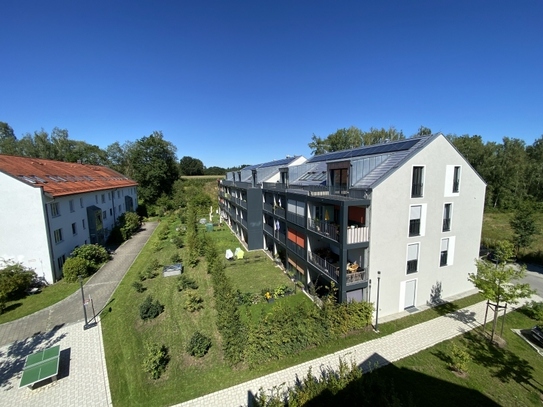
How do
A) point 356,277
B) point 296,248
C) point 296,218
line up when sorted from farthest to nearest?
point 296,248
point 296,218
point 356,277

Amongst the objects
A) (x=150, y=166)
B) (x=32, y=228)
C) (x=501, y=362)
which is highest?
(x=150, y=166)

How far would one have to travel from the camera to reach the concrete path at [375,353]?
964 cm

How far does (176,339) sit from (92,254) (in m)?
14.7

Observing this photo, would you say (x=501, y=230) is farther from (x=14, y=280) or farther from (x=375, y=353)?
(x=14, y=280)

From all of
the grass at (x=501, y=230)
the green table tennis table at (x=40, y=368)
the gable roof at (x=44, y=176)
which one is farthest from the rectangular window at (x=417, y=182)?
the gable roof at (x=44, y=176)

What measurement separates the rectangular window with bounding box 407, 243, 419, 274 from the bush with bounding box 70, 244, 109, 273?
2465 centimetres

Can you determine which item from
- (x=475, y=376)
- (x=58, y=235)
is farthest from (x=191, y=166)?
(x=475, y=376)

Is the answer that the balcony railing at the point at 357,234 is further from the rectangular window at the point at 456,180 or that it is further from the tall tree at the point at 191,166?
the tall tree at the point at 191,166

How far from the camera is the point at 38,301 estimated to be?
55.4 ft

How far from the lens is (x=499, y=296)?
492 inches

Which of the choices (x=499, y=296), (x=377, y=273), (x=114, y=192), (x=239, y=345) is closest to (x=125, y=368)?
(x=239, y=345)

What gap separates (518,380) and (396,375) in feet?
16.7

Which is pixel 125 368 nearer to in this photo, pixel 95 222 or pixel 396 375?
pixel 396 375

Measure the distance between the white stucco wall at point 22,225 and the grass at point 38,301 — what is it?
2.04 meters
